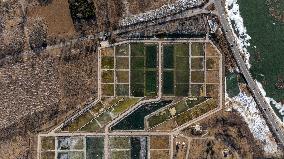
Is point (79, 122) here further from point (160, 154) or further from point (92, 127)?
point (160, 154)

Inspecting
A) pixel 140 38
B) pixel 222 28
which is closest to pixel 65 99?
pixel 140 38

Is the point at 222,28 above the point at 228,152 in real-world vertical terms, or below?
above

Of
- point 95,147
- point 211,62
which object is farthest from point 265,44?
point 95,147

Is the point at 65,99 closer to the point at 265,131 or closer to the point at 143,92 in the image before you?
the point at 143,92

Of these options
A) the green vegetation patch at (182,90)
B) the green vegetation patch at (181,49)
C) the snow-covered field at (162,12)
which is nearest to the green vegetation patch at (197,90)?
the green vegetation patch at (182,90)

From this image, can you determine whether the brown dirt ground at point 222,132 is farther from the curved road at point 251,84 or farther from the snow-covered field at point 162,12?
the snow-covered field at point 162,12
